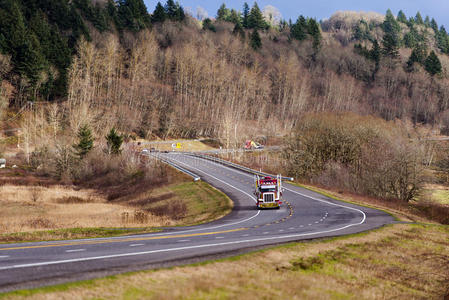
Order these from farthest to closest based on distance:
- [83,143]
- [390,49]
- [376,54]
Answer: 1. [390,49]
2. [376,54]
3. [83,143]

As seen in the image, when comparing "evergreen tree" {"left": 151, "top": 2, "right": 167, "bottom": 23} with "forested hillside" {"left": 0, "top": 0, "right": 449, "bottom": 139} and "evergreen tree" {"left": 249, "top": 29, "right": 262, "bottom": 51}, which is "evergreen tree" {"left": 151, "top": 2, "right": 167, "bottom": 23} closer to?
"forested hillside" {"left": 0, "top": 0, "right": 449, "bottom": 139}

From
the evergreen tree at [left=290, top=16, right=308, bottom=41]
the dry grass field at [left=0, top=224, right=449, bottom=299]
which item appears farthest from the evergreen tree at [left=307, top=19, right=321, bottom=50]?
the dry grass field at [left=0, top=224, right=449, bottom=299]

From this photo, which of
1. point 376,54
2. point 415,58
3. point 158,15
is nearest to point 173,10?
point 158,15

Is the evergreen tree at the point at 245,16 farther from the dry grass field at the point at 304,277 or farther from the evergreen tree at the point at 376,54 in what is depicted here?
the dry grass field at the point at 304,277

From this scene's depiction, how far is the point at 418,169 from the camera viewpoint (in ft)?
167

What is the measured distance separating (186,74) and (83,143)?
56.5m

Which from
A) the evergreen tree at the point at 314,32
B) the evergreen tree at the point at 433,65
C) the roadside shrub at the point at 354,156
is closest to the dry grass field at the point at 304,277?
the roadside shrub at the point at 354,156

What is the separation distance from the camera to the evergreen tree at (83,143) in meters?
68.2

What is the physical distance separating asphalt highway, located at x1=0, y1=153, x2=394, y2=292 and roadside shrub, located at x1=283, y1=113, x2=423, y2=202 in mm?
18567

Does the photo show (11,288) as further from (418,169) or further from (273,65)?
(273,65)

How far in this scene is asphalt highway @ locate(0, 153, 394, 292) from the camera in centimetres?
1158

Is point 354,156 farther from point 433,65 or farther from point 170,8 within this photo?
point 170,8

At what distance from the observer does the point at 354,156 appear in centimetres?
6288

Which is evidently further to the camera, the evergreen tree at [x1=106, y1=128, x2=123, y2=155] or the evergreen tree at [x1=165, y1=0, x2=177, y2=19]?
the evergreen tree at [x1=165, y1=0, x2=177, y2=19]
